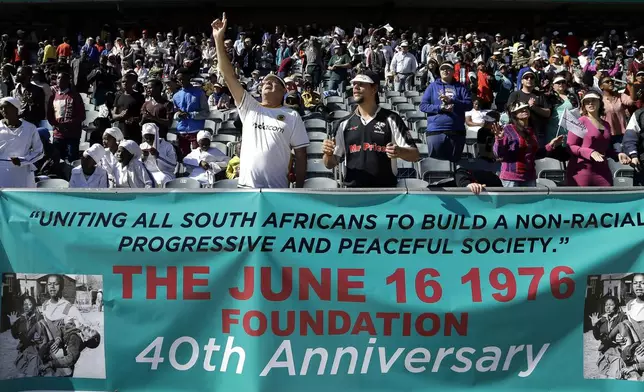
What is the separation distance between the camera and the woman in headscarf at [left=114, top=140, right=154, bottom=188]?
371 inches

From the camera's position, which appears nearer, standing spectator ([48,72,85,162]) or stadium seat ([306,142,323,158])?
standing spectator ([48,72,85,162])

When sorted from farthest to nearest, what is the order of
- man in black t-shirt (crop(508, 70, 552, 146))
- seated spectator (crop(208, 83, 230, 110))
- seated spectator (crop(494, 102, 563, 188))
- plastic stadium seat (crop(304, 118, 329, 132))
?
seated spectator (crop(208, 83, 230, 110))
plastic stadium seat (crop(304, 118, 329, 132))
man in black t-shirt (crop(508, 70, 552, 146))
seated spectator (crop(494, 102, 563, 188))

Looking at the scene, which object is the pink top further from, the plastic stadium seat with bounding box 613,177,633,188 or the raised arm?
the raised arm

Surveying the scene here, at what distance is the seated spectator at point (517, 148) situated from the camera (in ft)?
26.0

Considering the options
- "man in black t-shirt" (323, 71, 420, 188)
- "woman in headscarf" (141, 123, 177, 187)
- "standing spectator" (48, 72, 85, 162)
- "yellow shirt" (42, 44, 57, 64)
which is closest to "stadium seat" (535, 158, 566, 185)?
"woman in headscarf" (141, 123, 177, 187)

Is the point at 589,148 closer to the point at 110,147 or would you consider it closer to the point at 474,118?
the point at 110,147

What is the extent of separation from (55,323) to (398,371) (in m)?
2.02

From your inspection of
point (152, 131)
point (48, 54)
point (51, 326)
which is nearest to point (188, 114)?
point (152, 131)

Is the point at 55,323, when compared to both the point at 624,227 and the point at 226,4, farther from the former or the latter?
the point at 226,4

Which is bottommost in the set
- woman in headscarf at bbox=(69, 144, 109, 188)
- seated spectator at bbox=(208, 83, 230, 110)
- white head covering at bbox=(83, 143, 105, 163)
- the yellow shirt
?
woman in headscarf at bbox=(69, 144, 109, 188)

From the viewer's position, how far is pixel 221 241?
5.13 metres

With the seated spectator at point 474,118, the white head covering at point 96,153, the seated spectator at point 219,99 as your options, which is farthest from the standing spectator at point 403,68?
the white head covering at point 96,153

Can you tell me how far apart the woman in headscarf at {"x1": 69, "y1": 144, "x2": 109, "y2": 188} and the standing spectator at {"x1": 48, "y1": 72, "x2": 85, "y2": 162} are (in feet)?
10.5

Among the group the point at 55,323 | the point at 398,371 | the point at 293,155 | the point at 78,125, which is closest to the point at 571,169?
the point at 293,155
